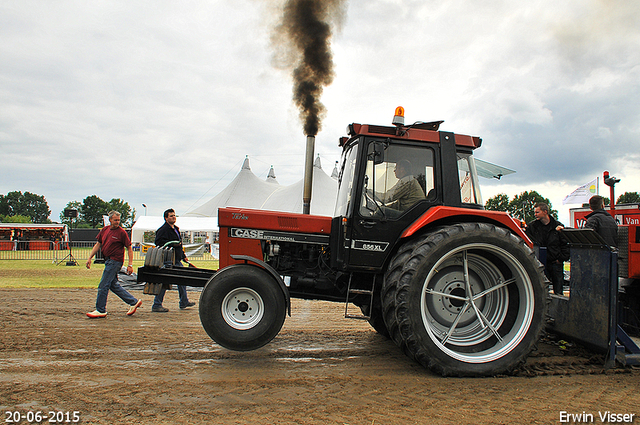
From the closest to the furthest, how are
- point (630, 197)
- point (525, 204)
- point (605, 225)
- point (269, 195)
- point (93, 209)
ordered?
point (605, 225)
point (269, 195)
point (525, 204)
point (630, 197)
point (93, 209)

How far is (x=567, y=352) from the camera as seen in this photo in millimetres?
3918

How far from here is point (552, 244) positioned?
5270mm

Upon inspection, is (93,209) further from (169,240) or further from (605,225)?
(605,225)

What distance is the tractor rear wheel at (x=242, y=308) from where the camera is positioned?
3516 millimetres

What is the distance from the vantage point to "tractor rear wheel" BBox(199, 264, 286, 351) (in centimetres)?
352

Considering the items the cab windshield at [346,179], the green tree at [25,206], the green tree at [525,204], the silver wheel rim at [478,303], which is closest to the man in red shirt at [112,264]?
the cab windshield at [346,179]

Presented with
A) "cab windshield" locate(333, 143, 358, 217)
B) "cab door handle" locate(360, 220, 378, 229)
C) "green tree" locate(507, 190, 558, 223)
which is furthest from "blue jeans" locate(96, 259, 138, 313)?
"green tree" locate(507, 190, 558, 223)

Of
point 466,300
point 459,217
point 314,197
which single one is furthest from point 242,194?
point 466,300

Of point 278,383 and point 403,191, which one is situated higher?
point 403,191

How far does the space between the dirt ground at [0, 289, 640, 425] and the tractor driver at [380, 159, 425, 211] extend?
1.57 m

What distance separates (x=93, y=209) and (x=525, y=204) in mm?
85103

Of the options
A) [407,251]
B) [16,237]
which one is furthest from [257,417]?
[16,237]

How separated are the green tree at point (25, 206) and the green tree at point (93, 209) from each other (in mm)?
10359

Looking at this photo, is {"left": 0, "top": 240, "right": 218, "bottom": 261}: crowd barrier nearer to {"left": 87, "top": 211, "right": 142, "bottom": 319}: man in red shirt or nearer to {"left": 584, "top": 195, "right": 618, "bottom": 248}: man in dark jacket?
{"left": 87, "top": 211, "right": 142, "bottom": 319}: man in red shirt
